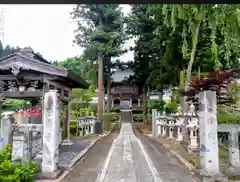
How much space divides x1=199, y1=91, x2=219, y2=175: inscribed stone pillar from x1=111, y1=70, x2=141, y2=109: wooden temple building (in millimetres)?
27802

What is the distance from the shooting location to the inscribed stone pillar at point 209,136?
18.3 feet

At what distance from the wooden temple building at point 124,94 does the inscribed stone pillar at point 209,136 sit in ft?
91.2

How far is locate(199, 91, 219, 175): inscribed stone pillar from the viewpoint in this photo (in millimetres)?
5582

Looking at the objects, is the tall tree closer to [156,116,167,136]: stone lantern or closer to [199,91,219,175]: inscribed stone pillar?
[156,116,167,136]: stone lantern

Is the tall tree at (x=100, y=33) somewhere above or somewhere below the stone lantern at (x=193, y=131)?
above

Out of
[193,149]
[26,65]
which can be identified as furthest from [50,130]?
[193,149]

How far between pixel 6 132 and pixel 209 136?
4.38 m

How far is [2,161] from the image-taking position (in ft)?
15.5

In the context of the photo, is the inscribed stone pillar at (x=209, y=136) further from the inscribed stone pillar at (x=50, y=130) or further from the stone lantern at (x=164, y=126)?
the stone lantern at (x=164, y=126)

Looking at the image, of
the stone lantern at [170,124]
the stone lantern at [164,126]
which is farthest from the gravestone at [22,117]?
the stone lantern at [164,126]

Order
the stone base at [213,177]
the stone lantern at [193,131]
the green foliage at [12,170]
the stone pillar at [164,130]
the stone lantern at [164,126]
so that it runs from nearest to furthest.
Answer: the green foliage at [12,170] → the stone base at [213,177] → the stone lantern at [193,131] → the stone lantern at [164,126] → the stone pillar at [164,130]

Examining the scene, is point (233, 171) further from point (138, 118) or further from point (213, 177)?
point (138, 118)

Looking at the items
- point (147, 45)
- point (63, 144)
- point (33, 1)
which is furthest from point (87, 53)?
point (33, 1)

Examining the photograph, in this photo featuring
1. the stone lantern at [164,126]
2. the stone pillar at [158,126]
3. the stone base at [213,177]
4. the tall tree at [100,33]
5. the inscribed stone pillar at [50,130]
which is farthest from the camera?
the tall tree at [100,33]
